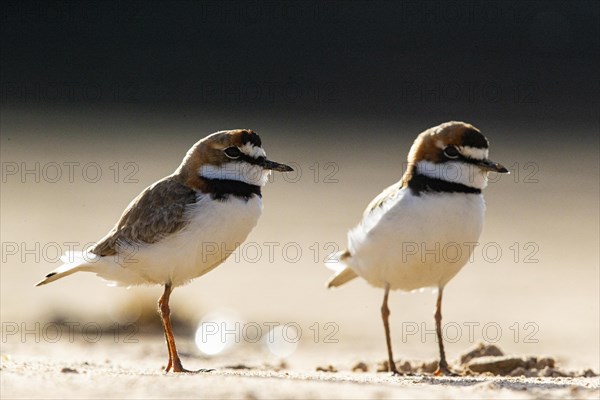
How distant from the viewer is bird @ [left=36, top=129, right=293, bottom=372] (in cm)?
718

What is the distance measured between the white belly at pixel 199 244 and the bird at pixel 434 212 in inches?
34.6

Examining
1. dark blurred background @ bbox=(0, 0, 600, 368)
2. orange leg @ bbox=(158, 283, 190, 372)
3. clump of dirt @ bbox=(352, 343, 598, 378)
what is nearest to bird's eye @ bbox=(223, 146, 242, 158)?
orange leg @ bbox=(158, 283, 190, 372)

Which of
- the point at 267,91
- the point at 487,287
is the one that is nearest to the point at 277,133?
the point at 267,91

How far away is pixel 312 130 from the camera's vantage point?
20828mm

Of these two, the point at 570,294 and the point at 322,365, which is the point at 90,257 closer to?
the point at 322,365

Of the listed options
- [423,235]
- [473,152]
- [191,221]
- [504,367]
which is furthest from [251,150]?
[504,367]

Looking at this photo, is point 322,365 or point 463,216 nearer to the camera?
point 463,216

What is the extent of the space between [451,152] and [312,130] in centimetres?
1374

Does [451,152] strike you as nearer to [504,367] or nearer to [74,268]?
[504,367]

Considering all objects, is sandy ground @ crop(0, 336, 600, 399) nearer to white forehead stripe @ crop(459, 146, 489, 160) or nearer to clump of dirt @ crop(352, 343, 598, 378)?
Answer: clump of dirt @ crop(352, 343, 598, 378)

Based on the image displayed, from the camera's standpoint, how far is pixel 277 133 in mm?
20141

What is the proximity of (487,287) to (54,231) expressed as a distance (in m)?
5.62

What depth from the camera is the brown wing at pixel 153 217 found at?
23.8 ft

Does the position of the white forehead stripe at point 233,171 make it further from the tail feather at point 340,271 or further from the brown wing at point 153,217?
the tail feather at point 340,271
